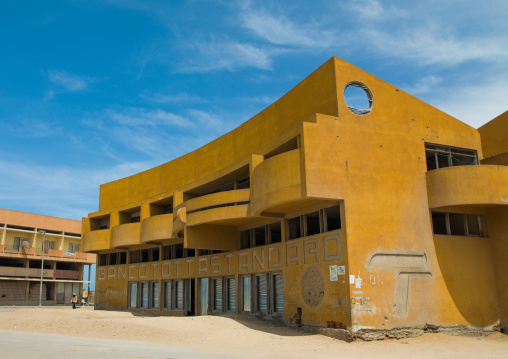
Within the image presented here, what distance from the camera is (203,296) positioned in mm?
29750

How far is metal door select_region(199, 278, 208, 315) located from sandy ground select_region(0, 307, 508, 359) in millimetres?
6044

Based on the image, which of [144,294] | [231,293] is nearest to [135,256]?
[144,294]

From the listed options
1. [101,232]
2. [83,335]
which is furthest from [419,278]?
[101,232]

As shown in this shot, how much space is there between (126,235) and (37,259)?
32.5 metres

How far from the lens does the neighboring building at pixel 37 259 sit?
57.8 m

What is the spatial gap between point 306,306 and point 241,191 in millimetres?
6063

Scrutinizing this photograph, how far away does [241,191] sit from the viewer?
23.0 m

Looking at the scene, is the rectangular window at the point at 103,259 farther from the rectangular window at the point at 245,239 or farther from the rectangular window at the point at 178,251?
the rectangular window at the point at 245,239

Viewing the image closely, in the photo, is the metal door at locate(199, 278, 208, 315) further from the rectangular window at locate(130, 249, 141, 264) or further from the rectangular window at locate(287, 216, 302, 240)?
the rectangular window at locate(130, 249, 141, 264)

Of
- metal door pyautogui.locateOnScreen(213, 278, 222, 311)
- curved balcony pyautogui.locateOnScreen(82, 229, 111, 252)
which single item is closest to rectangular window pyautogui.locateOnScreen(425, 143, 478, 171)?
metal door pyautogui.locateOnScreen(213, 278, 222, 311)

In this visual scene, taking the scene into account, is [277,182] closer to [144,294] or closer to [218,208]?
[218,208]

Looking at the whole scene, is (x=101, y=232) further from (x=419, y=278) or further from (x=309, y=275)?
(x=419, y=278)

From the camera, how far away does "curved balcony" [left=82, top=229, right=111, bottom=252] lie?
125ft

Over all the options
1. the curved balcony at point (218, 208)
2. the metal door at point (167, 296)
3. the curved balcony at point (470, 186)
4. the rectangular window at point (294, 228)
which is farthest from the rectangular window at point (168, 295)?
the curved balcony at point (470, 186)
